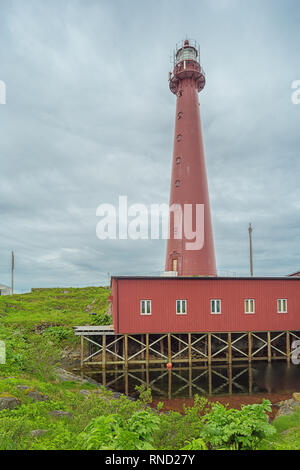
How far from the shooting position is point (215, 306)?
74.6 feet

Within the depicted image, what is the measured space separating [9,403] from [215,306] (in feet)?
54.0

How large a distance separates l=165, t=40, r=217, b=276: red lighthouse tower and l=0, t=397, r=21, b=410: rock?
16.5 meters

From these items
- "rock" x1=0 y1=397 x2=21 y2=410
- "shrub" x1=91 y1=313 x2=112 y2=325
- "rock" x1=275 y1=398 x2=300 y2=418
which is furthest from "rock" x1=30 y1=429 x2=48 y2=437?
"shrub" x1=91 y1=313 x2=112 y2=325

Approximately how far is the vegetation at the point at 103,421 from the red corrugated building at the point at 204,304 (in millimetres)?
6457

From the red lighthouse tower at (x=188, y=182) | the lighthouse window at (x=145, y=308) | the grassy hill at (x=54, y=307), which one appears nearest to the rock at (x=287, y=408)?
the lighthouse window at (x=145, y=308)

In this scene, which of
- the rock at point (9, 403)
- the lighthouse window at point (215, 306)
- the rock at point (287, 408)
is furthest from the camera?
the lighthouse window at point (215, 306)

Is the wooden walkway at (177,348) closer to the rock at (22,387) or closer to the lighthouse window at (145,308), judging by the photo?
the lighthouse window at (145,308)

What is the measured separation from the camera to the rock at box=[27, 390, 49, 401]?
422 inches

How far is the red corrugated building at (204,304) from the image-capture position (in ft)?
71.6

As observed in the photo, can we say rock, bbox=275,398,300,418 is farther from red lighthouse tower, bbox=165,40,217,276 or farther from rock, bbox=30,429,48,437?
red lighthouse tower, bbox=165,40,217,276

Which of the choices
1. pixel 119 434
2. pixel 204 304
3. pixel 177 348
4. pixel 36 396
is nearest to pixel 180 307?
pixel 204 304

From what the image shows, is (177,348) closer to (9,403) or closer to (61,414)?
(61,414)

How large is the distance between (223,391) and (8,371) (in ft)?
37.8
